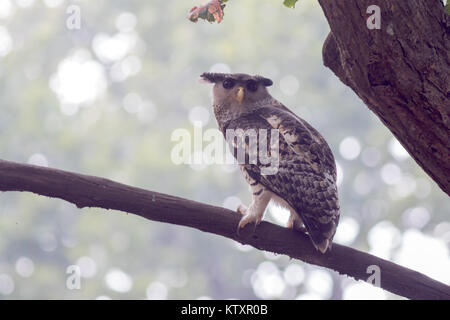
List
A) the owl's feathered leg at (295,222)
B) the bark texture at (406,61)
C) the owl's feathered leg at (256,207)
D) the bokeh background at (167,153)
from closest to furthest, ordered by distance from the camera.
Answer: the bark texture at (406,61)
the owl's feathered leg at (256,207)
the owl's feathered leg at (295,222)
the bokeh background at (167,153)

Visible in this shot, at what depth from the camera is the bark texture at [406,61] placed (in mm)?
1981

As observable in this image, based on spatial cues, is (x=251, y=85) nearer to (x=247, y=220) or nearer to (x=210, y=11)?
(x=247, y=220)

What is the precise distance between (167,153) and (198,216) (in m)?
8.07

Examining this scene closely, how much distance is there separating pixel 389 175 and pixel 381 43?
9438mm

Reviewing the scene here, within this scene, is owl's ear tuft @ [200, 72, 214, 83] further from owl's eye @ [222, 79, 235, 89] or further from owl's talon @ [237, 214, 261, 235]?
owl's talon @ [237, 214, 261, 235]

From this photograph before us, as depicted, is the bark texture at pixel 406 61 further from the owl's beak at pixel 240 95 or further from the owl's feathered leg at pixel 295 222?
the owl's beak at pixel 240 95

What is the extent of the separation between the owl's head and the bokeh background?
19.1ft

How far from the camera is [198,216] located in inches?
105

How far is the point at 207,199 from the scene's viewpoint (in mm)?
10711

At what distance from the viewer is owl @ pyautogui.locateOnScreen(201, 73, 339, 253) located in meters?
3.15

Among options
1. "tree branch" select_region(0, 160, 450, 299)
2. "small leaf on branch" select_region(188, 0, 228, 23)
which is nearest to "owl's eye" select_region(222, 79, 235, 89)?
"tree branch" select_region(0, 160, 450, 299)

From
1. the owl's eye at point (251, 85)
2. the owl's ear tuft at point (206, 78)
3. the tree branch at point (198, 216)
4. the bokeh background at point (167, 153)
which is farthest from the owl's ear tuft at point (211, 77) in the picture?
the bokeh background at point (167, 153)

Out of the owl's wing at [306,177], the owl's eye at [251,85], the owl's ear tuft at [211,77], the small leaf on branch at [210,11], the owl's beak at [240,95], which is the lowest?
the owl's wing at [306,177]

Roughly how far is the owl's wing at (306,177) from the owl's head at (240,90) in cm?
47
